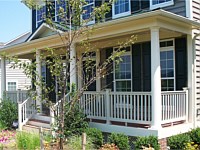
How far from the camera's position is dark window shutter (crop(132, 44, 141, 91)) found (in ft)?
35.2

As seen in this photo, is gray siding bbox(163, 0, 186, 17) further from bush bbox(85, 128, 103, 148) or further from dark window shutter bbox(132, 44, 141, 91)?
bush bbox(85, 128, 103, 148)

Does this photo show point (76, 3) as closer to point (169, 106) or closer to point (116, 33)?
point (116, 33)

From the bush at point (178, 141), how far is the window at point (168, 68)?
2.32m

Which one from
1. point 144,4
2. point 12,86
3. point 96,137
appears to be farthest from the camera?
point 12,86

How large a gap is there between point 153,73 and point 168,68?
2368mm

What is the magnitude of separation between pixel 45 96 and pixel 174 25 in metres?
4.94

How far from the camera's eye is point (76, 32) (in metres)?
5.19

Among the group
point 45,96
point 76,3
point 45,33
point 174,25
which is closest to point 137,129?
point 174,25

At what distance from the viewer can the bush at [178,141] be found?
740 cm

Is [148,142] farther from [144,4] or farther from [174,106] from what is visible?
[144,4]

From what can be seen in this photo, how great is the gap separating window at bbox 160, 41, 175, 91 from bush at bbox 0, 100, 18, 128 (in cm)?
638

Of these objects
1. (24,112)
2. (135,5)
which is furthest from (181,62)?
(24,112)

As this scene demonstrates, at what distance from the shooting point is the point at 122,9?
11.6 meters

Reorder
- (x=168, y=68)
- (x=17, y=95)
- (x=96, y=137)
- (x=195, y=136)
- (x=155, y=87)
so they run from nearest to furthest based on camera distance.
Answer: (x=155, y=87)
(x=96, y=137)
(x=195, y=136)
(x=168, y=68)
(x=17, y=95)
